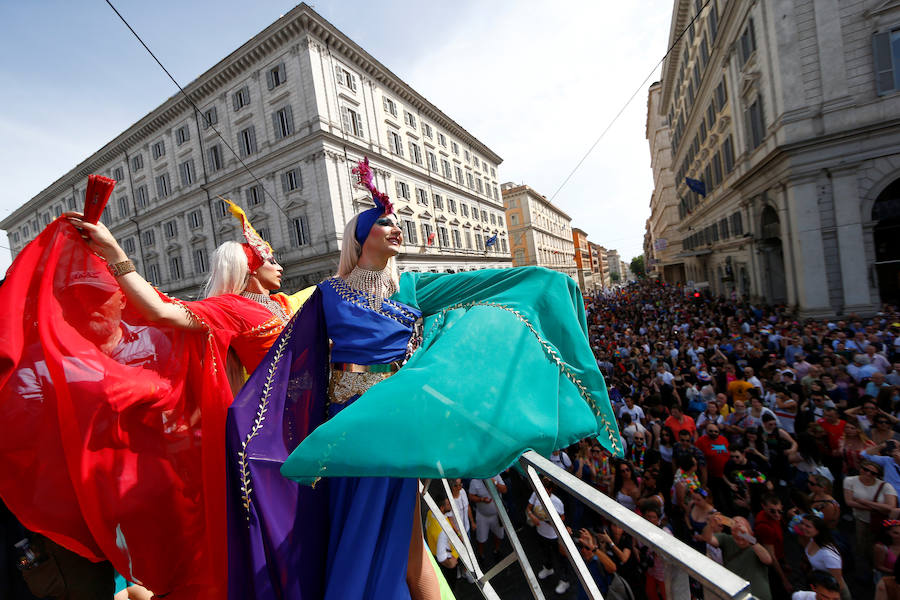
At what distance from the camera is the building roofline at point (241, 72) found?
2362 centimetres

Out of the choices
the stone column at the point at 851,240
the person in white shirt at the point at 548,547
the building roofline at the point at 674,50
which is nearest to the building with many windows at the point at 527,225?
the building roofline at the point at 674,50

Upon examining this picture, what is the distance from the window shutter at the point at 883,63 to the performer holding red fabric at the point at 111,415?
65.3ft

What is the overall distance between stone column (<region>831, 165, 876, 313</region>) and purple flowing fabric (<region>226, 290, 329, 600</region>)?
60.7 ft

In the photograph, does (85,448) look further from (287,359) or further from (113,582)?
(113,582)

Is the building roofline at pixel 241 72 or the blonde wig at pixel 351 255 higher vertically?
the building roofline at pixel 241 72

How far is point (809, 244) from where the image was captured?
14266 mm

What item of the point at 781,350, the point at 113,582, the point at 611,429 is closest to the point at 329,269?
the point at 781,350

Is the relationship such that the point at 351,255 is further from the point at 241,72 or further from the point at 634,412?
the point at 241,72

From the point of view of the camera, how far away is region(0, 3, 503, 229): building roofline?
23.6 meters

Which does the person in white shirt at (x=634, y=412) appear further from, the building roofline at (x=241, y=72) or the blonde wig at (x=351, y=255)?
the building roofline at (x=241, y=72)

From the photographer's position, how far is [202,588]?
1.94 meters

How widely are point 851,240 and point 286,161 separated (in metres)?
27.2

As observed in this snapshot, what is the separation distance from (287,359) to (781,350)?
496 inches

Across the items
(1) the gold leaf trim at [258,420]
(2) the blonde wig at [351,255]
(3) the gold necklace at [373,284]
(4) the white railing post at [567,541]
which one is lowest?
(4) the white railing post at [567,541]
